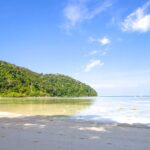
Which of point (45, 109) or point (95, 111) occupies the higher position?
point (45, 109)

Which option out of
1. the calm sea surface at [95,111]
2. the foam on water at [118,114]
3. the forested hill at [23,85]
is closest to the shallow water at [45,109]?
the calm sea surface at [95,111]

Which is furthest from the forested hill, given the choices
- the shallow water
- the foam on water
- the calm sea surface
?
the foam on water

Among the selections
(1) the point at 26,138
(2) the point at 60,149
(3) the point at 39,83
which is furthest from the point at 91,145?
(3) the point at 39,83

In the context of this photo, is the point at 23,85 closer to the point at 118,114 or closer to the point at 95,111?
the point at 95,111

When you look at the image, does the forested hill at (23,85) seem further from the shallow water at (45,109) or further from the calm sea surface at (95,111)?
the calm sea surface at (95,111)

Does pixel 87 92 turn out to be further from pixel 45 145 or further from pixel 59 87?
pixel 45 145

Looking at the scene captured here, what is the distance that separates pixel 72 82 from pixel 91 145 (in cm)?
17106

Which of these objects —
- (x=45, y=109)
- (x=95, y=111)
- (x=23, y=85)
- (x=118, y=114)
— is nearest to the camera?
(x=118, y=114)

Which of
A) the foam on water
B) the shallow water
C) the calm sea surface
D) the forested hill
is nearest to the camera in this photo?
the foam on water

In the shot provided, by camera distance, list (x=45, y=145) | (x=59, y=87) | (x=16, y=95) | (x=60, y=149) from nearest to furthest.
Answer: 1. (x=60, y=149)
2. (x=45, y=145)
3. (x=16, y=95)
4. (x=59, y=87)

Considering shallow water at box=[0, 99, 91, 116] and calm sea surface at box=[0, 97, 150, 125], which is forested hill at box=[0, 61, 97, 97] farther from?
calm sea surface at box=[0, 97, 150, 125]

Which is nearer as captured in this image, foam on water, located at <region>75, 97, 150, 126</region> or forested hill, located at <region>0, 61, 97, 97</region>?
foam on water, located at <region>75, 97, 150, 126</region>

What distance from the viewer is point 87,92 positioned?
191 metres

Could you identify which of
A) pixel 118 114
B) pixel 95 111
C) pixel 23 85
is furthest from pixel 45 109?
pixel 23 85
